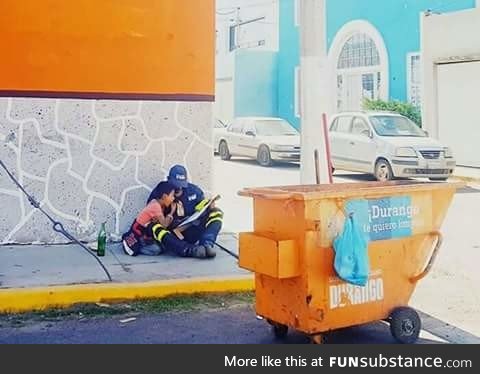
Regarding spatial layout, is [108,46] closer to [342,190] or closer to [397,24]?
[342,190]

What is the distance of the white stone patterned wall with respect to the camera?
8578 millimetres

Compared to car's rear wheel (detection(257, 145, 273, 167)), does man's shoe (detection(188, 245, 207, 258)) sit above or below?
below

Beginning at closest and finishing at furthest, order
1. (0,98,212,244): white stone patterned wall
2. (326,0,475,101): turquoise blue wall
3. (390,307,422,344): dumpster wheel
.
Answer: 1. (390,307,422,344): dumpster wheel
2. (0,98,212,244): white stone patterned wall
3. (326,0,475,101): turquoise blue wall

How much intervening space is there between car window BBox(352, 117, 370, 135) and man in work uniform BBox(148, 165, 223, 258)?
29.9ft

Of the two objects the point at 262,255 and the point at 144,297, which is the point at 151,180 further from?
Answer: the point at 262,255

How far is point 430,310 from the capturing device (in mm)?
6520

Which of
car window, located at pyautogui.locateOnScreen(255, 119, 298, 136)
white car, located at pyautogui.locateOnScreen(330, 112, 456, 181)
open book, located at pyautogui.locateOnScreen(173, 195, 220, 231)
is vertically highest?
car window, located at pyautogui.locateOnScreen(255, 119, 298, 136)

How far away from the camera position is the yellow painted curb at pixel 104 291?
6527mm

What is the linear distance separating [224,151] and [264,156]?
2626 mm

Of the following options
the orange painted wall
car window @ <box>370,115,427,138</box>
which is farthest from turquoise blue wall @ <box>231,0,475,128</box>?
the orange painted wall

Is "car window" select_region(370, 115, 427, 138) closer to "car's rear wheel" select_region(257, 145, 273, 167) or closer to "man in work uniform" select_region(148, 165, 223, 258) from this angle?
"car's rear wheel" select_region(257, 145, 273, 167)

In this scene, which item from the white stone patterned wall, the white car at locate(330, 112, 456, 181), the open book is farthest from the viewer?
the white car at locate(330, 112, 456, 181)
